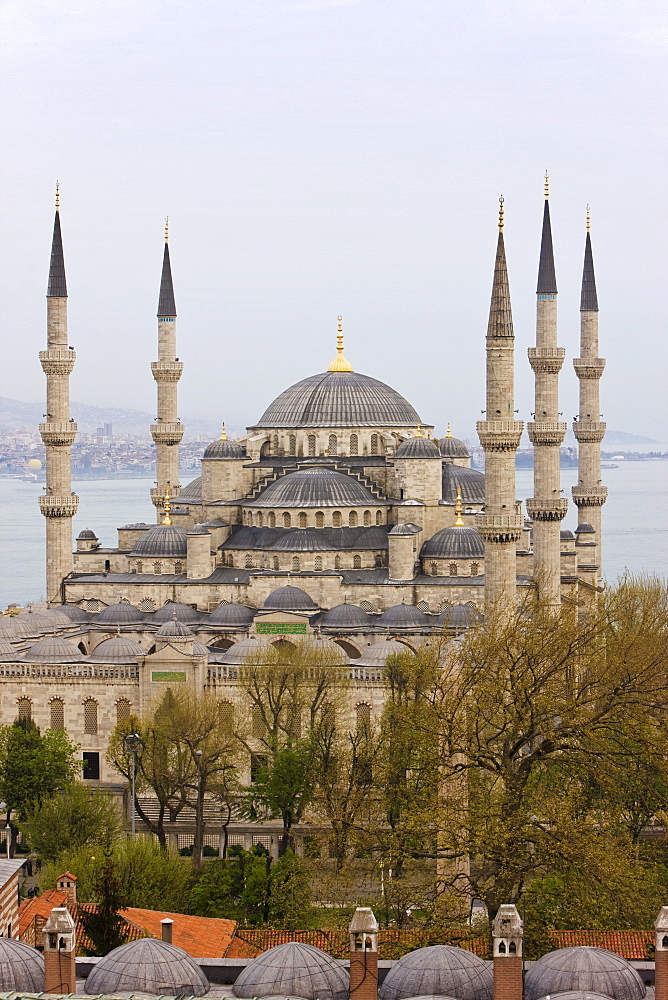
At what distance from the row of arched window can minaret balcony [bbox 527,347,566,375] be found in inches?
445

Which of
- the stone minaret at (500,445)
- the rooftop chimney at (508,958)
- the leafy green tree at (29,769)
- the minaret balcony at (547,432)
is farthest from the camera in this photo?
the minaret balcony at (547,432)

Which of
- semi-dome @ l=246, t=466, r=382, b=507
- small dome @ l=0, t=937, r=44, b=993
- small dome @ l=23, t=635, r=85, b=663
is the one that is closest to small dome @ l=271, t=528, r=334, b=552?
semi-dome @ l=246, t=466, r=382, b=507

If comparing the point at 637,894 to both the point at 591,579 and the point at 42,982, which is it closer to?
the point at 42,982

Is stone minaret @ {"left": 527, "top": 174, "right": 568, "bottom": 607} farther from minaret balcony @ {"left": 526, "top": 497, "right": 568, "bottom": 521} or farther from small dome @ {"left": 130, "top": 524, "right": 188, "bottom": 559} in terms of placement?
small dome @ {"left": 130, "top": 524, "right": 188, "bottom": 559}

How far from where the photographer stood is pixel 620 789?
20.5 meters

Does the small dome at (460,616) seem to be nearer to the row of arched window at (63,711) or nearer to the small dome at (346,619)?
the small dome at (346,619)

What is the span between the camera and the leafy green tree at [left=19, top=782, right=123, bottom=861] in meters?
24.3


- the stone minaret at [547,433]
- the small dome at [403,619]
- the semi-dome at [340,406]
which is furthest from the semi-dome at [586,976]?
the semi-dome at [340,406]

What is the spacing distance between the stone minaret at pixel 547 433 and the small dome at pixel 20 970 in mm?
20195

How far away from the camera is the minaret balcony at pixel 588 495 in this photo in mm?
42875

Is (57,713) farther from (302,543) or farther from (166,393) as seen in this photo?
(166,393)

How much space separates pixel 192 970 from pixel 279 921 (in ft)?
20.5

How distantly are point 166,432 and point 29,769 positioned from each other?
17.3 m

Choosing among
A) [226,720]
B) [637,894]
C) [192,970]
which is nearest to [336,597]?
[226,720]
